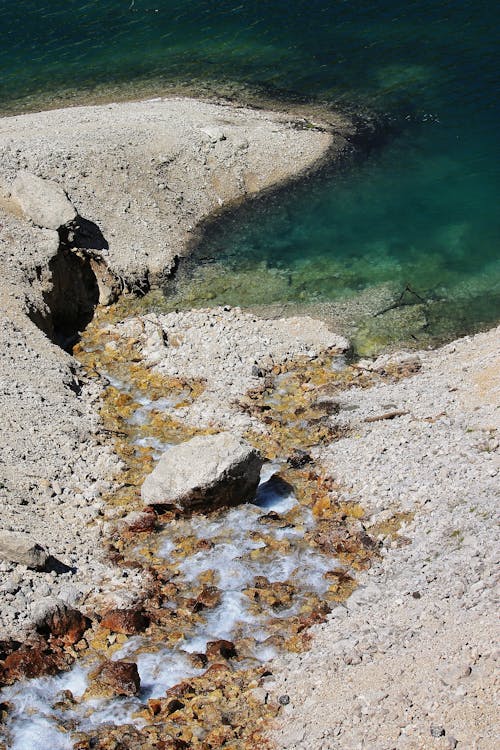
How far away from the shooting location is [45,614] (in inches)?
609

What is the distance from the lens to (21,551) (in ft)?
53.6

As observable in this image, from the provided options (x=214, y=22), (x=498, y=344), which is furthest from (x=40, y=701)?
(x=214, y=22)

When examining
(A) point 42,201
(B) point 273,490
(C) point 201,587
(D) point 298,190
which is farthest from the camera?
(D) point 298,190

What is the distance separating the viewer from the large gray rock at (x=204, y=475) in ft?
61.3

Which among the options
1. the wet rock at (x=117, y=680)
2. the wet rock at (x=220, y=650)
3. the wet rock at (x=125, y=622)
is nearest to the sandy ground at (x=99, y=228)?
the wet rock at (x=125, y=622)

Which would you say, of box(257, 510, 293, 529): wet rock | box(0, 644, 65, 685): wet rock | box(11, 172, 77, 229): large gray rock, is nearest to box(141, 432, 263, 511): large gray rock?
box(257, 510, 293, 529): wet rock

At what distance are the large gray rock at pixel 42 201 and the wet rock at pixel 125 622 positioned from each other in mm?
15948

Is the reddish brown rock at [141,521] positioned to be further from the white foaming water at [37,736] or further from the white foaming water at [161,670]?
the white foaming water at [37,736]

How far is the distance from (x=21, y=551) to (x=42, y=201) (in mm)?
15632

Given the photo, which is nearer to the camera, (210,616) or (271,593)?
(210,616)

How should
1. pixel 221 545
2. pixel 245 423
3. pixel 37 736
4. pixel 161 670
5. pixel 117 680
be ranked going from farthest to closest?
1. pixel 245 423
2. pixel 221 545
3. pixel 161 670
4. pixel 117 680
5. pixel 37 736

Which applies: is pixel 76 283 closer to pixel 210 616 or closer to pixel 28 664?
pixel 210 616

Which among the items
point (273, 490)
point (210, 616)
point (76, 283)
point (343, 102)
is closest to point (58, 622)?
point (210, 616)

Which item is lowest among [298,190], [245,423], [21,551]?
[298,190]
